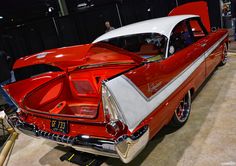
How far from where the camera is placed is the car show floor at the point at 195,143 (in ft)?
8.52

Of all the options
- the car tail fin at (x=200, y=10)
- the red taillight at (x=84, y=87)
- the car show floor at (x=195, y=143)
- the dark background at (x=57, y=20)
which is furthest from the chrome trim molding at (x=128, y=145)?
the dark background at (x=57, y=20)

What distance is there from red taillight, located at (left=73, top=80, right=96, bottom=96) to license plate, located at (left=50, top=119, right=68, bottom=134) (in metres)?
0.64

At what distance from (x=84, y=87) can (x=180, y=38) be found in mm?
1615

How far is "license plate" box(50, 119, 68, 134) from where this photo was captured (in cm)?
247

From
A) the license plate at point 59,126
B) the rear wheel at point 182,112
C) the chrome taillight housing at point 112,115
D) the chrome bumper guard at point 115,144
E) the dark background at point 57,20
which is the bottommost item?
the rear wheel at point 182,112

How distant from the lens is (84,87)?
3.10 meters

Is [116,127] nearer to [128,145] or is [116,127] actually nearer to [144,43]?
[128,145]

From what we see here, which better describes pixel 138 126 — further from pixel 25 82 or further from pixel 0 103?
pixel 0 103

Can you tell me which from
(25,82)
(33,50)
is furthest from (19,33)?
(25,82)

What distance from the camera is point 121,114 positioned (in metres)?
2.05

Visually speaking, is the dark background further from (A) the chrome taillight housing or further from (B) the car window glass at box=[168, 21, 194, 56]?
(A) the chrome taillight housing

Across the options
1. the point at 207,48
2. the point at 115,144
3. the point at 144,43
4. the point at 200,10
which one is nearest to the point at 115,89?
the point at 115,144

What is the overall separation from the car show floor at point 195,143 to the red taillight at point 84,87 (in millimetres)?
888

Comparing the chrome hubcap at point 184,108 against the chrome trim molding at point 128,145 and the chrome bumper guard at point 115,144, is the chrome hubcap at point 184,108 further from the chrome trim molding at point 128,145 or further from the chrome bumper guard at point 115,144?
the chrome trim molding at point 128,145
